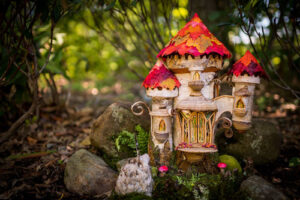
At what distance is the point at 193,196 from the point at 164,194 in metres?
0.29

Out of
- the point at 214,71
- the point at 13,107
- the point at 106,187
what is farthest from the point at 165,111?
the point at 13,107

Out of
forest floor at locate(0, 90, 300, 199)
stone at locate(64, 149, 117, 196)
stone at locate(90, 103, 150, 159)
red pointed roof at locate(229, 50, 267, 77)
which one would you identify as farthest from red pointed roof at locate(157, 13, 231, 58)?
forest floor at locate(0, 90, 300, 199)

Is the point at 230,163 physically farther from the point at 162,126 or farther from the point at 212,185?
the point at 162,126

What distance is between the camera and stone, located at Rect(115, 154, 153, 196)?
2.24 m

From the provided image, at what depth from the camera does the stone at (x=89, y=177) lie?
2654mm

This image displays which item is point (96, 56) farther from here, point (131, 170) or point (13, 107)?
point (131, 170)

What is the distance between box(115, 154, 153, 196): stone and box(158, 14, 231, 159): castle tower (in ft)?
1.49

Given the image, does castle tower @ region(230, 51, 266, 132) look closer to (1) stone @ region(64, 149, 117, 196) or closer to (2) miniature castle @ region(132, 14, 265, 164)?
(2) miniature castle @ region(132, 14, 265, 164)

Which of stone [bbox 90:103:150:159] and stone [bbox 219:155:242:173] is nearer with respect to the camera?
stone [bbox 219:155:242:173]

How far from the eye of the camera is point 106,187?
105 inches

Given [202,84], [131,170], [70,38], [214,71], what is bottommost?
[131,170]

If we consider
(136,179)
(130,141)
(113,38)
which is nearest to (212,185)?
(136,179)

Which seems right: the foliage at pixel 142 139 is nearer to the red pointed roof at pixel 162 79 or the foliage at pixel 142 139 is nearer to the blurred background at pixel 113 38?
the red pointed roof at pixel 162 79

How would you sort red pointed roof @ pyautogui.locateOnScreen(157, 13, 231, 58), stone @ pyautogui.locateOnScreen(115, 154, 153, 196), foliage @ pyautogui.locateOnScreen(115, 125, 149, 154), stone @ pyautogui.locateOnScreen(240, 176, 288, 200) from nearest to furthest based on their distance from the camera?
stone @ pyautogui.locateOnScreen(240, 176, 288, 200) → stone @ pyautogui.locateOnScreen(115, 154, 153, 196) → red pointed roof @ pyautogui.locateOnScreen(157, 13, 231, 58) → foliage @ pyautogui.locateOnScreen(115, 125, 149, 154)
